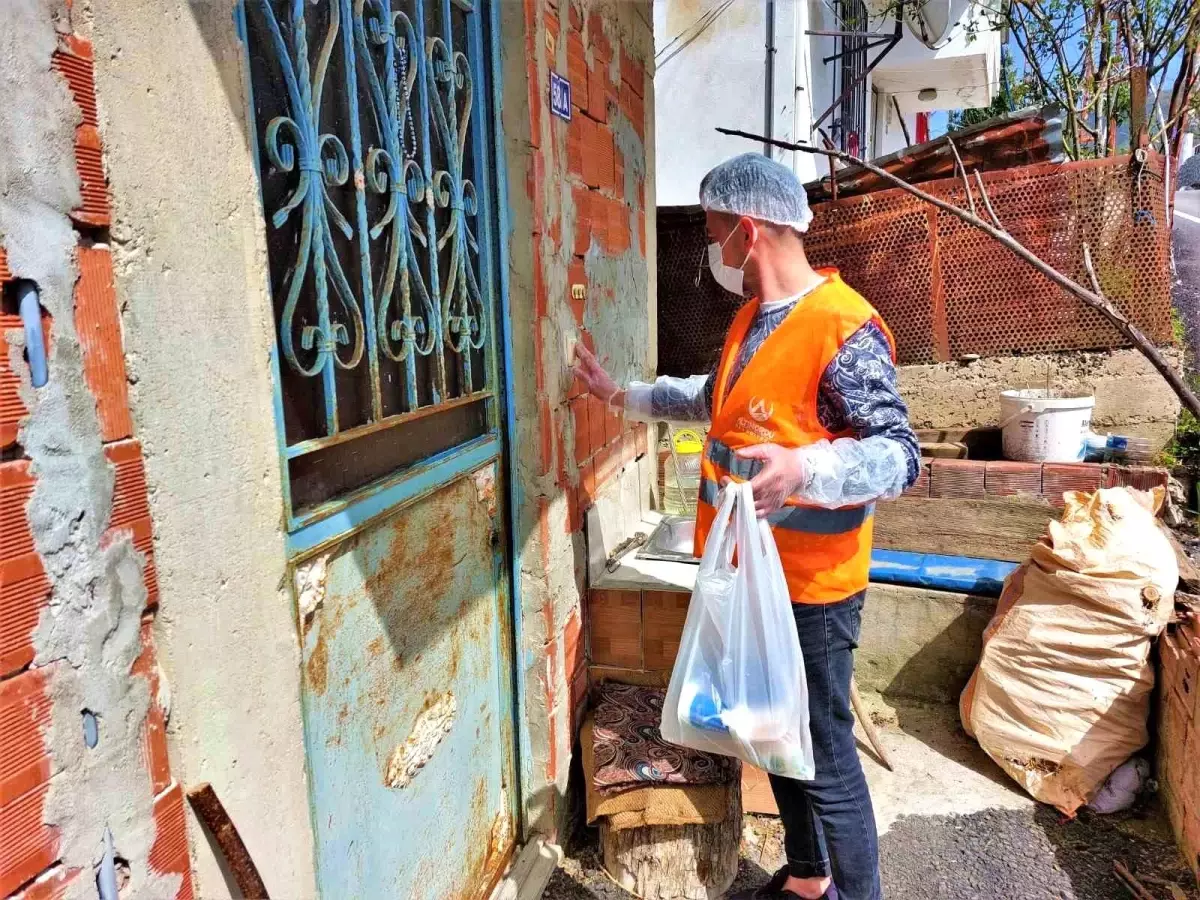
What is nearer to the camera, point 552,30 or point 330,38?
point 330,38

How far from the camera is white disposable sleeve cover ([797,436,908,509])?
5.70 ft

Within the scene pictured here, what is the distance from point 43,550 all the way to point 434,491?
39.4 inches

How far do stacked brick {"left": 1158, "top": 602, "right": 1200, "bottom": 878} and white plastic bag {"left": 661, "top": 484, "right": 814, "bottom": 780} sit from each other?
1309mm

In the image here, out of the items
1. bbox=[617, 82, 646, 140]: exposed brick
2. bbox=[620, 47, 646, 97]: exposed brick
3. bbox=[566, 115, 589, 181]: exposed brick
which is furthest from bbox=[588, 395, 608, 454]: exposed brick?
bbox=[620, 47, 646, 97]: exposed brick

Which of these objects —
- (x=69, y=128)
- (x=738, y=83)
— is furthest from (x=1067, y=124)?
(x=69, y=128)

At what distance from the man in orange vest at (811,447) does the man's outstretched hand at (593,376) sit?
0.46m

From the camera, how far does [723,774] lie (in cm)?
235

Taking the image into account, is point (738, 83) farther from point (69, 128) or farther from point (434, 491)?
point (69, 128)

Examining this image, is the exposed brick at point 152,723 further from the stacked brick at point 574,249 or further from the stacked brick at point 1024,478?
the stacked brick at point 1024,478

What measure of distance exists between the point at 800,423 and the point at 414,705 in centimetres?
108

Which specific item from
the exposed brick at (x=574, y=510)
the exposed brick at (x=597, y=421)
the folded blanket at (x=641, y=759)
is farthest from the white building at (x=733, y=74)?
the folded blanket at (x=641, y=759)

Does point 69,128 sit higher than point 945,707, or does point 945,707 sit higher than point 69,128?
point 69,128

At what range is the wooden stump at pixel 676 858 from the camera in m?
2.34

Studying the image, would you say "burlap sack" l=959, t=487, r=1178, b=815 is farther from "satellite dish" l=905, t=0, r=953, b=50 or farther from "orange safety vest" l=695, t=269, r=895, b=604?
"satellite dish" l=905, t=0, r=953, b=50
